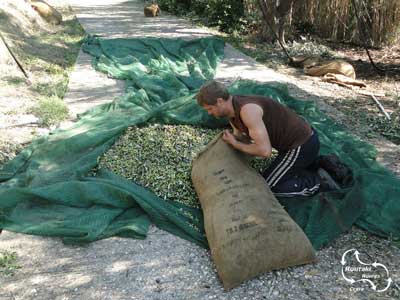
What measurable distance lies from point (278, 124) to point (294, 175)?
42 cm

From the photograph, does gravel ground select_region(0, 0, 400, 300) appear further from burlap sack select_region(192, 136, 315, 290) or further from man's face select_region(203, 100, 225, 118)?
man's face select_region(203, 100, 225, 118)

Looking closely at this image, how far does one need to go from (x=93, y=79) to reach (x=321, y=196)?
169 inches

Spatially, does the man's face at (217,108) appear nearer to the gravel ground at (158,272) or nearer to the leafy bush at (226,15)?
the gravel ground at (158,272)

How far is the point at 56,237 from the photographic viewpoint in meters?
2.92

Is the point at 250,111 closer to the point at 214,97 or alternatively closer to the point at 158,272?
the point at 214,97

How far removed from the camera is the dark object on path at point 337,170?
3.29 meters

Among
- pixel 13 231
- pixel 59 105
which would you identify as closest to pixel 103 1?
pixel 59 105

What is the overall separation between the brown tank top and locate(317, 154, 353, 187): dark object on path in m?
0.35

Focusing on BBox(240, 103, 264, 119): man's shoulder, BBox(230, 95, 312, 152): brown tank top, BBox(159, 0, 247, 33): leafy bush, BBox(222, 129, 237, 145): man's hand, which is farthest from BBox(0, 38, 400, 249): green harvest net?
BBox(159, 0, 247, 33): leafy bush

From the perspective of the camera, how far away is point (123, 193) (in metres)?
3.13

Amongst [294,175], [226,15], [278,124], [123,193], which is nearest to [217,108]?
[278,124]

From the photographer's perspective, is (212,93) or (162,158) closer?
(212,93)

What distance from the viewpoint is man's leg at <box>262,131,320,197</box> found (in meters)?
3.11

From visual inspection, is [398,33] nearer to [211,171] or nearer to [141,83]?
[141,83]
